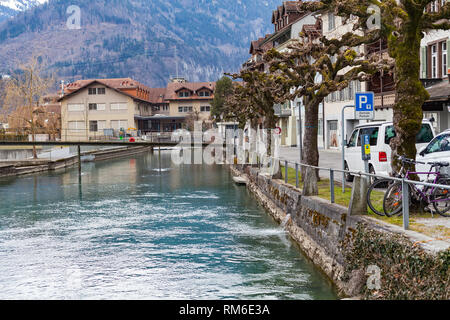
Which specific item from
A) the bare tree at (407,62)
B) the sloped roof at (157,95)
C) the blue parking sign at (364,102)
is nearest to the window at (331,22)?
the blue parking sign at (364,102)

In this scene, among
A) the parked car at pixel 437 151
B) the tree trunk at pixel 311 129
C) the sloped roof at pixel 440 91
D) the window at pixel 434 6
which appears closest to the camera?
the parked car at pixel 437 151

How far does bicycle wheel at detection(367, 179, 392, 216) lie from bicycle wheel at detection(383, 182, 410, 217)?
0.24 m

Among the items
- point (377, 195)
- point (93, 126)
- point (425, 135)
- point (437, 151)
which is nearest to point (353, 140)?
point (425, 135)

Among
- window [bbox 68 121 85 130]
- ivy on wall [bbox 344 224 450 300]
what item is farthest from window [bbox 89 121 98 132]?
ivy on wall [bbox 344 224 450 300]

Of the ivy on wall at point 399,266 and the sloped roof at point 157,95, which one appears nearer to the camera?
the ivy on wall at point 399,266

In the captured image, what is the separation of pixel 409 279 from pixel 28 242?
13.7 m

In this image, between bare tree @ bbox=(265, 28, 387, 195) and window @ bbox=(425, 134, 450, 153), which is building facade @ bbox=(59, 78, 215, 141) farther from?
window @ bbox=(425, 134, 450, 153)

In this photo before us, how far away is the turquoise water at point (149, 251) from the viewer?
11930mm

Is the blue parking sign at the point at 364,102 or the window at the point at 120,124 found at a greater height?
the window at the point at 120,124

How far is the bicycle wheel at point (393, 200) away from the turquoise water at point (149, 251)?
6.56 feet

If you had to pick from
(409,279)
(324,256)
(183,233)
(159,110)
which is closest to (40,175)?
(183,233)

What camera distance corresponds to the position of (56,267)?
1423cm

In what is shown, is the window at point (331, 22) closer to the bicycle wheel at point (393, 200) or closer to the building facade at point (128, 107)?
the bicycle wheel at point (393, 200)

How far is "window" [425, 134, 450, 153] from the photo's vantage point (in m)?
13.1
